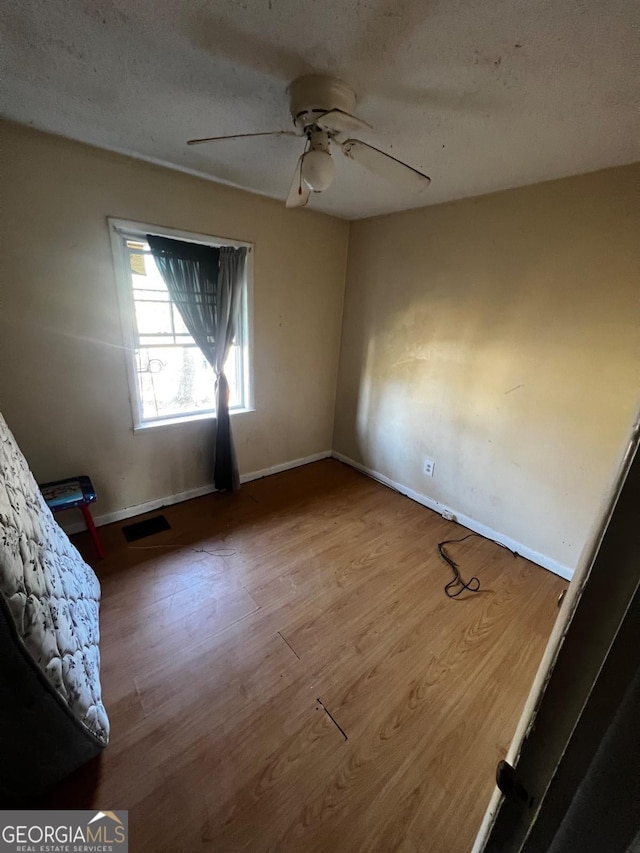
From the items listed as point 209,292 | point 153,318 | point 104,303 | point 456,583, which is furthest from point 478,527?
point 104,303

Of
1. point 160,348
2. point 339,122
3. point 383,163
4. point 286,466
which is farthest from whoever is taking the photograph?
point 286,466

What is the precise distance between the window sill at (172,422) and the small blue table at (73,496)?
47 cm

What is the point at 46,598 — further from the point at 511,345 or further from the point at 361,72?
the point at 511,345

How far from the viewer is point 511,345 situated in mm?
2158

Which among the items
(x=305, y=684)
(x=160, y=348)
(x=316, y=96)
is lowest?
(x=305, y=684)

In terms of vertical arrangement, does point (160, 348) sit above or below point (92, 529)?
above

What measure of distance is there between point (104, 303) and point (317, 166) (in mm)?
1540

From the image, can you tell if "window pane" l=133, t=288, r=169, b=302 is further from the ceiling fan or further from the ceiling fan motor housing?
the ceiling fan motor housing

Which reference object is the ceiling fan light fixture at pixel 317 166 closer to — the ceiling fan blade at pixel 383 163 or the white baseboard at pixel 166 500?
the ceiling fan blade at pixel 383 163

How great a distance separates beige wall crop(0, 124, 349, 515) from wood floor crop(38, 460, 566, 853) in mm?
560

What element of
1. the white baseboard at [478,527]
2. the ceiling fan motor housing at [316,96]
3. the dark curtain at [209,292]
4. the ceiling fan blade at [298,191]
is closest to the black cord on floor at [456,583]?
the white baseboard at [478,527]

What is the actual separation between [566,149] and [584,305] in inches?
29.7

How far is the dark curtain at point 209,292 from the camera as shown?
2.23 meters

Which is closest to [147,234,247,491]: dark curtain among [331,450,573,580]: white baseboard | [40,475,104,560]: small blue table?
[40,475,104,560]: small blue table
